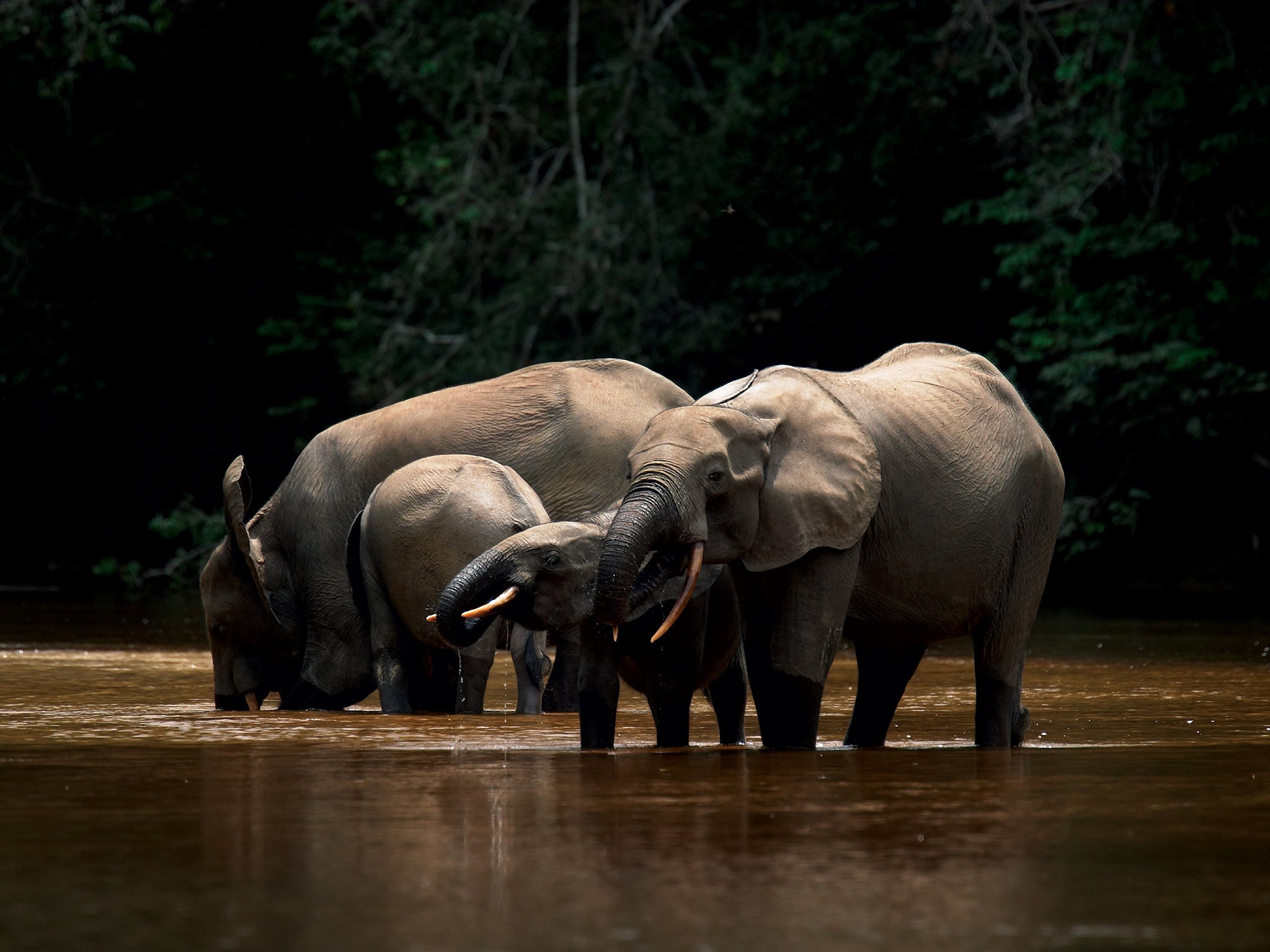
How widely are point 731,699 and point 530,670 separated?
80.0 inches

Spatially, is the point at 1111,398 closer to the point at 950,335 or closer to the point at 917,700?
the point at 950,335

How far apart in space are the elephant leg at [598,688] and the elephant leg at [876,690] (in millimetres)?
1084

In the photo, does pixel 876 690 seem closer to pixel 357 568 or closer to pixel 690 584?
pixel 690 584

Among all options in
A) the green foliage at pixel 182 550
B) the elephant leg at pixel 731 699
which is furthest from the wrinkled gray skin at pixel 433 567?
the green foliage at pixel 182 550

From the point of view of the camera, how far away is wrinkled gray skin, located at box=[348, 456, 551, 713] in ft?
35.4

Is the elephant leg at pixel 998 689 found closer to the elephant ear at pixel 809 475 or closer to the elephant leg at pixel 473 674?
the elephant ear at pixel 809 475

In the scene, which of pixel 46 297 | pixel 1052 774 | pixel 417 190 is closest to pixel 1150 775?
pixel 1052 774

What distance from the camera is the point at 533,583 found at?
8844 mm

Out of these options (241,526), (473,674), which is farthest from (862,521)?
(241,526)

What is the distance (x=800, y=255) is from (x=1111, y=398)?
20.7ft

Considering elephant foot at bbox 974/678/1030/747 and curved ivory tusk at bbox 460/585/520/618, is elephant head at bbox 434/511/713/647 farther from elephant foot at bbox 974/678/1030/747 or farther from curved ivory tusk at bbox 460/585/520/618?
elephant foot at bbox 974/678/1030/747

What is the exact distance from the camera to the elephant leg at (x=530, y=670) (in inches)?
443

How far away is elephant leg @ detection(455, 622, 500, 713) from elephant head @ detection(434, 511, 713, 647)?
2123mm

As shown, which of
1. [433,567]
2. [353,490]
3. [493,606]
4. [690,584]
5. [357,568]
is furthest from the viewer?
[353,490]
